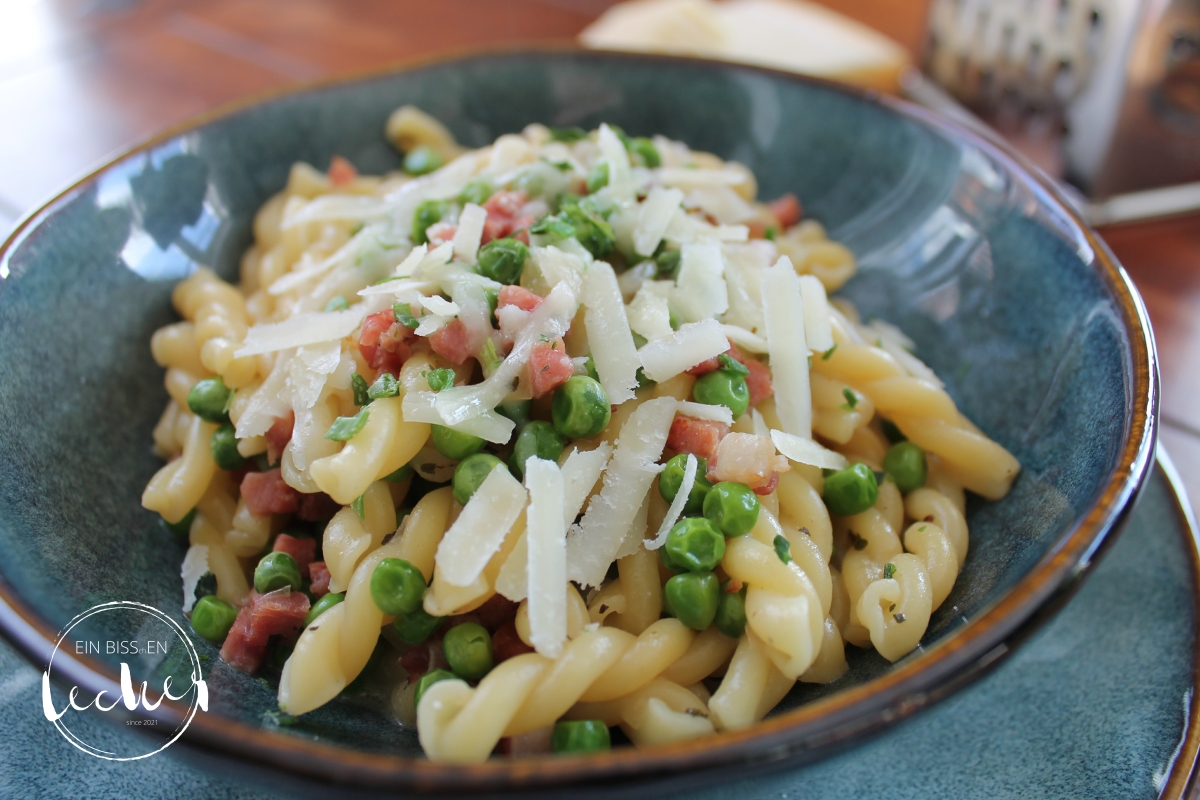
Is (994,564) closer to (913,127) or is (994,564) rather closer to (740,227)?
(740,227)

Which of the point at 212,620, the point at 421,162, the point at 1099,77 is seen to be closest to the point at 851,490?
the point at 212,620

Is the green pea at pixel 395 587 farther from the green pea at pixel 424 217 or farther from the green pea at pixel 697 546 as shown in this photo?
the green pea at pixel 424 217

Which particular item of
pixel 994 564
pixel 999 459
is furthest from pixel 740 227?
pixel 994 564

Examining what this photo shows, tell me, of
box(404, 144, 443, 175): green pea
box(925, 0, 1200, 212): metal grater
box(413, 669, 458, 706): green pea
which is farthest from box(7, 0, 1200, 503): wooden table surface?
box(413, 669, 458, 706): green pea

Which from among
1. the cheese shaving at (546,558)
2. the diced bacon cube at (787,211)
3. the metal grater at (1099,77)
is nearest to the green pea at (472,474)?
the cheese shaving at (546,558)

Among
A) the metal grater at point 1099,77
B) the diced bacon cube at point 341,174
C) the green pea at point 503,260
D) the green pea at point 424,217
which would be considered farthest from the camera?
the metal grater at point 1099,77

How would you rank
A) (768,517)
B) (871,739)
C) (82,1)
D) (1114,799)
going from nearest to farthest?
(871,739), (1114,799), (768,517), (82,1)

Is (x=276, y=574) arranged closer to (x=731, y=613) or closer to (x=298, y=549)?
(x=298, y=549)
